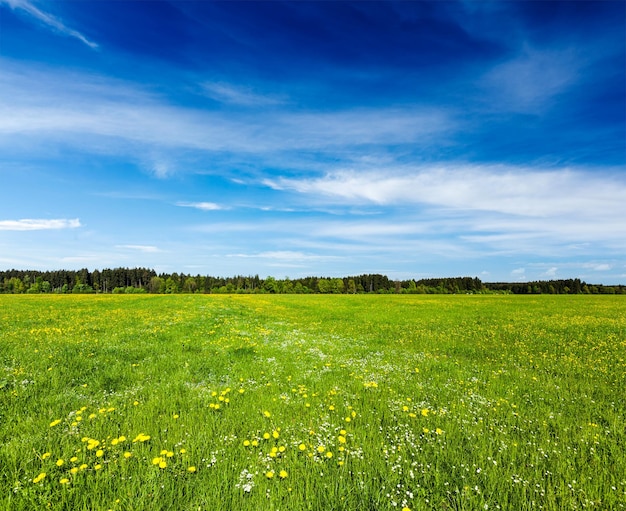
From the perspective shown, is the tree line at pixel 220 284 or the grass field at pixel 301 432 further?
the tree line at pixel 220 284

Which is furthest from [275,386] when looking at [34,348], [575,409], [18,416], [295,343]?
[34,348]

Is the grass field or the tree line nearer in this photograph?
the grass field

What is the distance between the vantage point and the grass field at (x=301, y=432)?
442 centimetres

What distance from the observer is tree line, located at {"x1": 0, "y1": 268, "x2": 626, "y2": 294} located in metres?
171

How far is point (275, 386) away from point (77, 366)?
263 inches

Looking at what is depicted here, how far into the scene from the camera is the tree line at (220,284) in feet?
561

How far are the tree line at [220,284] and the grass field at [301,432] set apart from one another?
6464 inches

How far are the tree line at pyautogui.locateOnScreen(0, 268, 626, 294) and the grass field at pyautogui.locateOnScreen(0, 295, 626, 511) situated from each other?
164m

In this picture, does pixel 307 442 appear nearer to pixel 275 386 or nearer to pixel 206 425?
pixel 206 425

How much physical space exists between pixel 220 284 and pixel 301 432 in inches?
7503

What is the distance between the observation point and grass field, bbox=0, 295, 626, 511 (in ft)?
14.5

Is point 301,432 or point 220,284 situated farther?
point 220,284

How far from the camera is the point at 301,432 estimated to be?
6.08 m

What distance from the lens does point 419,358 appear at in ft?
42.7
